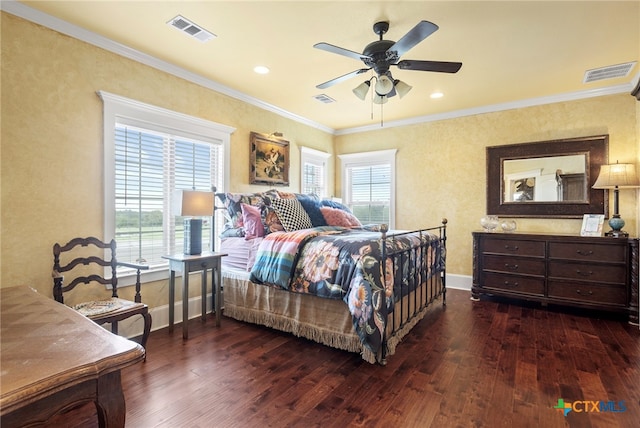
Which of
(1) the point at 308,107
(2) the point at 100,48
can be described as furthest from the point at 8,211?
(1) the point at 308,107

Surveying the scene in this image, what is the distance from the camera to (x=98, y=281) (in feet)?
8.37

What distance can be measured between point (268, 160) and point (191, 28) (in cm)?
198

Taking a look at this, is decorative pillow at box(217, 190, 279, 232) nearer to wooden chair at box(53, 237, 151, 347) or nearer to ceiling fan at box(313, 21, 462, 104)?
wooden chair at box(53, 237, 151, 347)

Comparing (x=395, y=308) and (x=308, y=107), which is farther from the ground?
(x=308, y=107)

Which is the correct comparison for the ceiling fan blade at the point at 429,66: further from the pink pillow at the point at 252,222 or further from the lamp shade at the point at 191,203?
the lamp shade at the point at 191,203

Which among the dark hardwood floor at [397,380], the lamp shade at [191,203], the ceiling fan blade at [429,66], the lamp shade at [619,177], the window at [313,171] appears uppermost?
the ceiling fan blade at [429,66]

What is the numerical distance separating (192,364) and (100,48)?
2.67 m

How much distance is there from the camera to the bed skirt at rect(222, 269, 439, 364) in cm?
246

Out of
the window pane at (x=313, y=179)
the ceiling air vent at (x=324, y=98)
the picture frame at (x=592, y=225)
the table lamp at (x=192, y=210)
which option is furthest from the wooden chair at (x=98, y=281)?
the picture frame at (x=592, y=225)

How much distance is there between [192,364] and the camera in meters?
2.29

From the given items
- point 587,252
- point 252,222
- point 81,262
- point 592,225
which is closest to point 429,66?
point 252,222

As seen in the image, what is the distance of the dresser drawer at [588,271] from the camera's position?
325 centimetres

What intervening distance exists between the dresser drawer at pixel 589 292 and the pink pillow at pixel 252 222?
3.29 meters

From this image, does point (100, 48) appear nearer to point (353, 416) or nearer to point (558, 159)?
point (353, 416)
